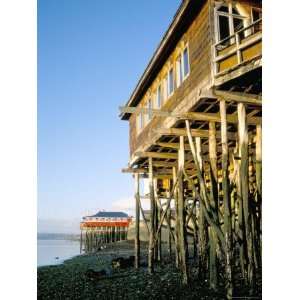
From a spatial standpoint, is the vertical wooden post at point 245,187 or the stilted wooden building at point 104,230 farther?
the stilted wooden building at point 104,230

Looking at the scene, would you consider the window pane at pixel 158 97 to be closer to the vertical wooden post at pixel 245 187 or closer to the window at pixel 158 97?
the window at pixel 158 97

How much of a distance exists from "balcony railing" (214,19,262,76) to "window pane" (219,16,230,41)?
0.32m

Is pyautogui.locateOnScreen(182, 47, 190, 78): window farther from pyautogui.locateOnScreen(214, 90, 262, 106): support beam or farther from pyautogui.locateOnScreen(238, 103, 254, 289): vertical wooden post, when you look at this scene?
pyautogui.locateOnScreen(238, 103, 254, 289): vertical wooden post

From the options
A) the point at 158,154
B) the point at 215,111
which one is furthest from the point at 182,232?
the point at 158,154

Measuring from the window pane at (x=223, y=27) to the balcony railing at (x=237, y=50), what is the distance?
0.32 meters

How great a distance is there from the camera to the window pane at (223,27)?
912 cm

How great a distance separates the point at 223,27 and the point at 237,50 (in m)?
1.88

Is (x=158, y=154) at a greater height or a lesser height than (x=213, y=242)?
greater

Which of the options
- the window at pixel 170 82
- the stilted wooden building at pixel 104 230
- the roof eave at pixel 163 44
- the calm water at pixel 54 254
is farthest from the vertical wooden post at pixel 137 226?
the stilted wooden building at pixel 104 230

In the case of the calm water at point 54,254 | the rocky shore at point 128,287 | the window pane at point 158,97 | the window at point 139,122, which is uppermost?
the window pane at point 158,97

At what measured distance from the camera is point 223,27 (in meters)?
9.28

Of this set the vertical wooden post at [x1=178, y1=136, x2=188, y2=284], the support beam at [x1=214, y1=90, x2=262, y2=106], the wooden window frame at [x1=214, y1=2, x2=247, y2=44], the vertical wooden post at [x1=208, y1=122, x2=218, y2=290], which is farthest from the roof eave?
the vertical wooden post at [x1=208, y1=122, x2=218, y2=290]

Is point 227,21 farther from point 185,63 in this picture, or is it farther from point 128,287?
point 128,287
